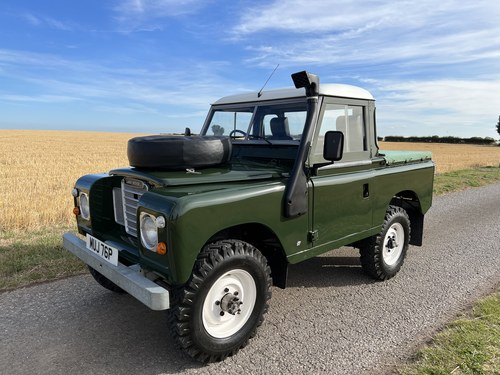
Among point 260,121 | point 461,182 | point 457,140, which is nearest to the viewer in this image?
point 260,121

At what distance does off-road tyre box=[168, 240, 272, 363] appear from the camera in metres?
2.74

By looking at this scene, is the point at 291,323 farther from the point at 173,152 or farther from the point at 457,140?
the point at 457,140

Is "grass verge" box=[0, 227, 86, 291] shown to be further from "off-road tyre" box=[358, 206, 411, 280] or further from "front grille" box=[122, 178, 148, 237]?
"off-road tyre" box=[358, 206, 411, 280]

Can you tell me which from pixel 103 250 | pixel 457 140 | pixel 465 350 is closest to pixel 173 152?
pixel 103 250

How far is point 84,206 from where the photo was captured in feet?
12.8

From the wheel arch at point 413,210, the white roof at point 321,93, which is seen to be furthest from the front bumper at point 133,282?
the wheel arch at point 413,210

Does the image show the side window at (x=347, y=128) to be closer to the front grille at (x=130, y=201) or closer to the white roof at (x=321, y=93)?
the white roof at (x=321, y=93)

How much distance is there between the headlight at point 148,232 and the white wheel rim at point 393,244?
113 inches

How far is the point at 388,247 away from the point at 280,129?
2029 millimetres

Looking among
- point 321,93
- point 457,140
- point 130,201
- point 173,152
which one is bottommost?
point 457,140

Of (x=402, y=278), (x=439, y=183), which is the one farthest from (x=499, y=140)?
(x=402, y=278)

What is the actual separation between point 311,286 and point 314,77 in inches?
90.3

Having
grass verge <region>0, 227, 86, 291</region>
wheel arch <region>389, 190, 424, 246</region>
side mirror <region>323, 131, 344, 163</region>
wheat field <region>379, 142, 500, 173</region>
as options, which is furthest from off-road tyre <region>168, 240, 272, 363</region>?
wheat field <region>379, 142, 500, 173</region>

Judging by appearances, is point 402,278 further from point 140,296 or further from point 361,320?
point 140,296
